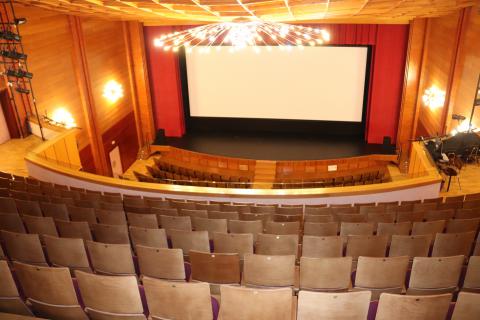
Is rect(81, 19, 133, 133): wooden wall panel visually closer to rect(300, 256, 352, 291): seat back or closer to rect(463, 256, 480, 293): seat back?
rect(300, 256, 352, 291): seat back

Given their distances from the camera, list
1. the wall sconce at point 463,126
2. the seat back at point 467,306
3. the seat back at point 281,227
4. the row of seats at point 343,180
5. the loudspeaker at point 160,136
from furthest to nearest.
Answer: the loudspeaker at point 160,136 → the row of seats at point 343,180 → the wall sconce at point 463,126 → the seat back at point 281,227 → the seat back at point 467,306

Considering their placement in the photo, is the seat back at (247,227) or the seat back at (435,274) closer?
the seat back at (435,274)

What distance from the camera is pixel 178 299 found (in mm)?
3090

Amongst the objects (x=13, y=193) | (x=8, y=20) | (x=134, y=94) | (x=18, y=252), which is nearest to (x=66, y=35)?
(x=8, y=20)

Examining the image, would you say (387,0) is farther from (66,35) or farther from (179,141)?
(179,141)

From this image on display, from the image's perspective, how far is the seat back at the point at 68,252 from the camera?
12.8 ft

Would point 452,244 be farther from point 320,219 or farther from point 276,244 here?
point 276,244

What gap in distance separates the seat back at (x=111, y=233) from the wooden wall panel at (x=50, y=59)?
19.0ft

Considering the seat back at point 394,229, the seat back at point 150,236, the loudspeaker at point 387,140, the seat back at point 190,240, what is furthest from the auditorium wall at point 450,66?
the seat back at point 150,236

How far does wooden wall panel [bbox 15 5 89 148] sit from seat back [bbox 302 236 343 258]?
24.7ft

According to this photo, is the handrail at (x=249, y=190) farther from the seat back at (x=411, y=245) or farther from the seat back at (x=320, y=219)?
the seat back at (x=411, y=245)

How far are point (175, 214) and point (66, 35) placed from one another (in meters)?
6.88

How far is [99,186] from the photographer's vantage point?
24.6 ft

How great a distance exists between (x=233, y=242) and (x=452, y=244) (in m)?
2.30
